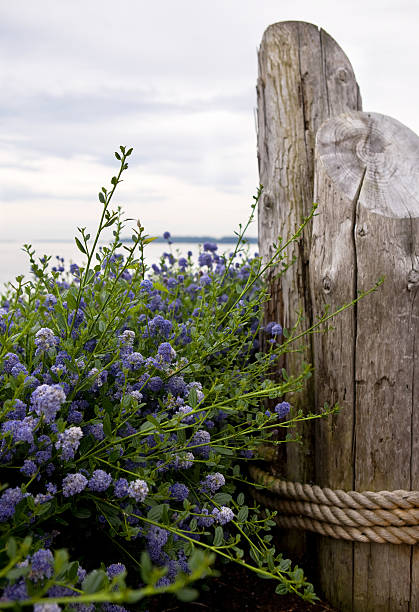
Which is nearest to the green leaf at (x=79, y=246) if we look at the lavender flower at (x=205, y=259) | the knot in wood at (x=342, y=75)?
the lavender flower at (x=205, y=259)

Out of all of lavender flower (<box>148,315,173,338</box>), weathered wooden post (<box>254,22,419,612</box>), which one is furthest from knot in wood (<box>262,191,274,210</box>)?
lavender flower (<box>148,315,173,338</box>)

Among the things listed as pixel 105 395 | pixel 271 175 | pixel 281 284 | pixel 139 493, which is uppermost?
pixel 271 175

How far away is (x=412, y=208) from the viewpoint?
2271mm

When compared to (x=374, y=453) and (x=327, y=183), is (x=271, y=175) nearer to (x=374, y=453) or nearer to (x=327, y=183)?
(x=327, y=183)

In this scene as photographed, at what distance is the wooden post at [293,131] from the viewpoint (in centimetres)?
264

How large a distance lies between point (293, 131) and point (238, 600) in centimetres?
199

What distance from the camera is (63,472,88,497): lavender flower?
1.48 metres

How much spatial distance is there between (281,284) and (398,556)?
3.90 ft

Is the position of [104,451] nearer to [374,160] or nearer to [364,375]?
[364,375]

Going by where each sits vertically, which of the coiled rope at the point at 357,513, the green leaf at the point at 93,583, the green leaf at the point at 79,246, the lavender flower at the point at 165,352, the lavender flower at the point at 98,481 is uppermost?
the green leaf at the point at 79,246

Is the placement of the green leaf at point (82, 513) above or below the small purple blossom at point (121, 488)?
below

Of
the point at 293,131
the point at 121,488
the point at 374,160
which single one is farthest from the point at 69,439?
the point at 293,131

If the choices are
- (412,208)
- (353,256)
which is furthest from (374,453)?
(412,208)

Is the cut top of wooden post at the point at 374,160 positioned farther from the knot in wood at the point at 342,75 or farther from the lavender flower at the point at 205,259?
the lavender flower at the point at 205,259
